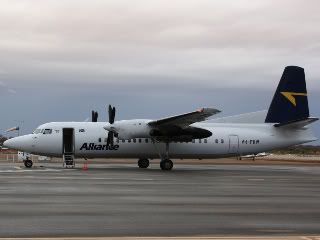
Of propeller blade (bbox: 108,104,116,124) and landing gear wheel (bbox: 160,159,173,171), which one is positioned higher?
propeller blade (bbox: 108,104,116,124)

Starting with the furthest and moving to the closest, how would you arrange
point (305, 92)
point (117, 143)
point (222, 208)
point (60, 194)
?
point (305, 92) → point (117, 143) → point (60, 194) → point (222, 208)

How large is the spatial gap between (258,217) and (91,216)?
3.96 metres

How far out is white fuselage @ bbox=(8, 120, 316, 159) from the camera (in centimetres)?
3469

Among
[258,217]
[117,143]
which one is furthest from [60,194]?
[117,143]

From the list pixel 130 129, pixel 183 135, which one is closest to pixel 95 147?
pixel 130 129

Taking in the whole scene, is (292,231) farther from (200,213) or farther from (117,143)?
(117,143)

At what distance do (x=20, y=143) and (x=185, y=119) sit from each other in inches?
449

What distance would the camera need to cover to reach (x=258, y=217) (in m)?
12.2

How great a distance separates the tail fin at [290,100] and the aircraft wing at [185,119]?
7.32 m

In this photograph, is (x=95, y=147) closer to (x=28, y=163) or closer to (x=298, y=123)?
(x=28, y=163)

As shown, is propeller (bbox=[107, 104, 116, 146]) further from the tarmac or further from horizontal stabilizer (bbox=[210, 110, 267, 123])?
the tarmac

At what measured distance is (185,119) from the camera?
1288 inches

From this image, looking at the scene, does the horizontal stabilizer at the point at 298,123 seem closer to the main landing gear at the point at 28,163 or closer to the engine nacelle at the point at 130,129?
the engine nacelle at the point at 130,129

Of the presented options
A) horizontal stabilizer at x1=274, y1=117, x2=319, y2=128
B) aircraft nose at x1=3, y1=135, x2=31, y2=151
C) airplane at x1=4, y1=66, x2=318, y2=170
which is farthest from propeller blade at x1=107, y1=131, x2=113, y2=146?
horizontal stabilizer at x1=274, y1=117, x2=319, y2=128
